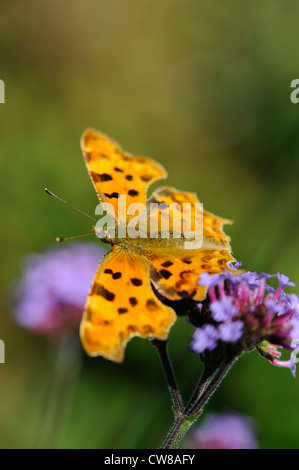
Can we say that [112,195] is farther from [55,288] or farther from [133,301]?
[55,288]

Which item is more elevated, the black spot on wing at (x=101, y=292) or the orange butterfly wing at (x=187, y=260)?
the orange butterfly wing at (x=187, y=260)

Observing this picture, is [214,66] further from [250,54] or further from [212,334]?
[212,334]

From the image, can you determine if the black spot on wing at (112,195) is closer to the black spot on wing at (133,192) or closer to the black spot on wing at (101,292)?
the black spot on wing at (133,192)

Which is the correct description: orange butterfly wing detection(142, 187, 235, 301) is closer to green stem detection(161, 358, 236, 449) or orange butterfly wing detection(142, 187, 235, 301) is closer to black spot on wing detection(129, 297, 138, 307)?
black spot on wing detection(129, 297, 138, 307)

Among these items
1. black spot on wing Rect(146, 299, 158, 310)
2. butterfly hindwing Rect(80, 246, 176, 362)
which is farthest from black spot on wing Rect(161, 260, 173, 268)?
black spot on wing Rect(146, 299, 158, 310)

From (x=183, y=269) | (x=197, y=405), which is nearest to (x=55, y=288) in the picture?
(x=183, y=269)

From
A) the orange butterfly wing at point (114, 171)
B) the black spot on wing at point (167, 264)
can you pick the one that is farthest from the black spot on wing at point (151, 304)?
the orange butterfly wing at point (114, 171)

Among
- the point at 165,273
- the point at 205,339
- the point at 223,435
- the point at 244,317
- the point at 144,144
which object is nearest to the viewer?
the point at 205,339
